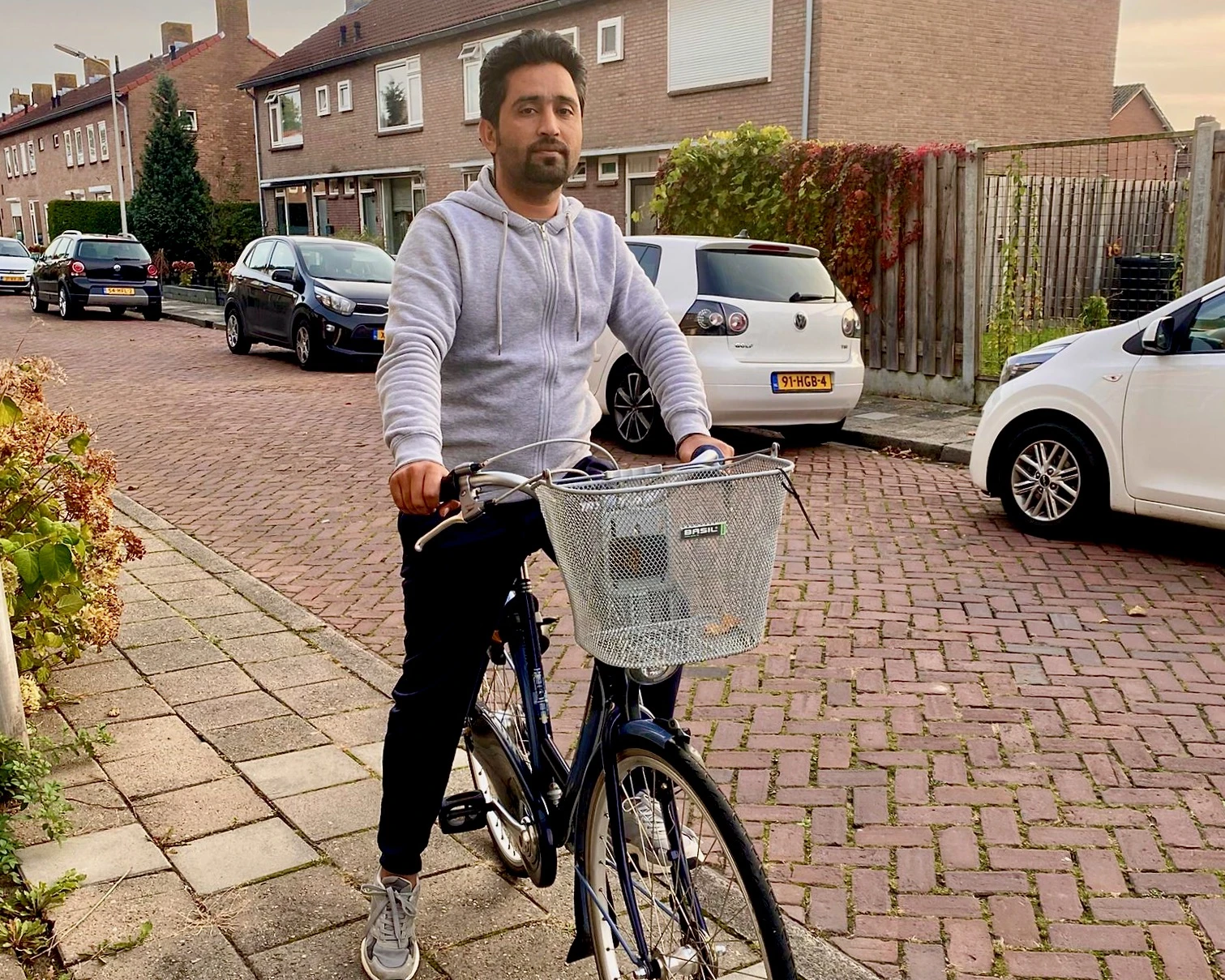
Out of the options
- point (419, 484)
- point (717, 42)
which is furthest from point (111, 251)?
point (419, 484)

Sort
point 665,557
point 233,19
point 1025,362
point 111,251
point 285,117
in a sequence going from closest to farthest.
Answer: point 665,557 → point 1025,362 → point 111,251 → point 285,117 → point 233,19

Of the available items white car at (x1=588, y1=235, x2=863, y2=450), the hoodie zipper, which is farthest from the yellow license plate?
the hoodie zipper

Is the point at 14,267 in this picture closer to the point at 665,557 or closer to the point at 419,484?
the point at 419,484

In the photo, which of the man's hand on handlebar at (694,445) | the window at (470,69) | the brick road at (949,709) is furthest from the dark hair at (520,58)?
the window at (470,69)

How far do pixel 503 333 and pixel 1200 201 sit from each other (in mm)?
9138

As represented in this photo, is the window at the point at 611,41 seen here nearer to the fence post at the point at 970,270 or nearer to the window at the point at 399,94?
the window at the point at 399,94

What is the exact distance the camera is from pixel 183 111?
45625mm

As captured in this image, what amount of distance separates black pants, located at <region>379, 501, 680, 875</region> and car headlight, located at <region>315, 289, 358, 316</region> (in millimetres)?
13123

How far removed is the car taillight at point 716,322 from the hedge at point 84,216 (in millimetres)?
40505

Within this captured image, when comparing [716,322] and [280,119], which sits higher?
[280,119]

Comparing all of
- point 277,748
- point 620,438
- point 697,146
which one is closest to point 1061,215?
point 697,146

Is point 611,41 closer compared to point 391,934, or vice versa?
point 391,934

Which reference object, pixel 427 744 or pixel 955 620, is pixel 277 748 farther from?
pixel 955 620

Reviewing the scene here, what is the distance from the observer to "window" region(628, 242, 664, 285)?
9.41 metres
